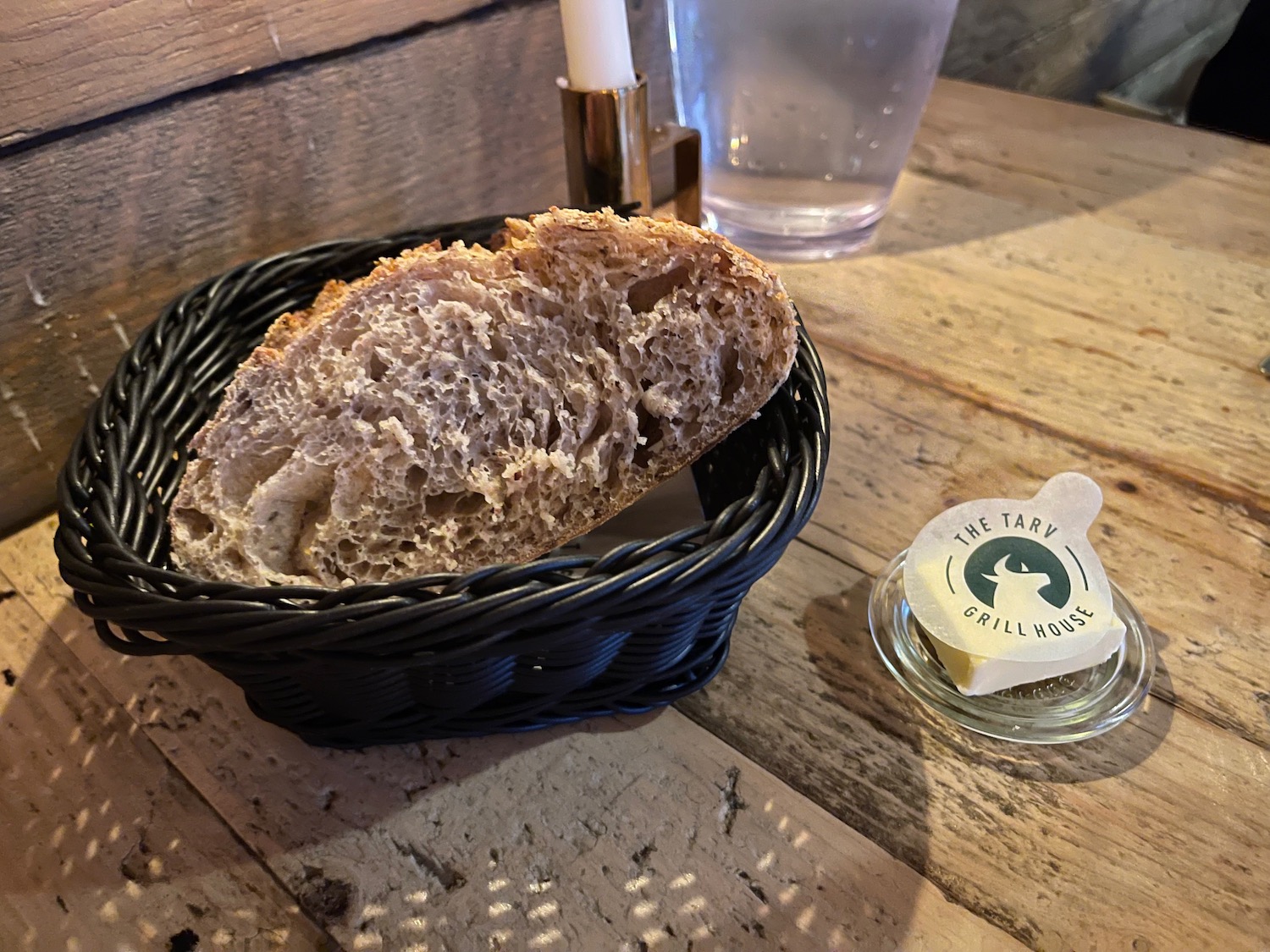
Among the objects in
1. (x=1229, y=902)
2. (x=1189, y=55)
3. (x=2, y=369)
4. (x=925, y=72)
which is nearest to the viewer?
(x=1229, y=902)

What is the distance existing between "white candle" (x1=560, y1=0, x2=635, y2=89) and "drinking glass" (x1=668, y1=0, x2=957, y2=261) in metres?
0.21

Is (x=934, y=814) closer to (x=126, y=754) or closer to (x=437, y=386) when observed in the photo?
(x=437, y=386)

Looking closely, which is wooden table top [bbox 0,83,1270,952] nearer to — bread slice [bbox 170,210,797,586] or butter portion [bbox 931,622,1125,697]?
butter portion [bbox 931,622,1125,697]

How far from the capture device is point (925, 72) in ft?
3.14

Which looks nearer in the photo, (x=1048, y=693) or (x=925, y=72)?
(x=1048, y=693)

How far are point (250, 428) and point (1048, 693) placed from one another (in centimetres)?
57

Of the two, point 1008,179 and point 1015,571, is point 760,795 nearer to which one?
point 1015,571

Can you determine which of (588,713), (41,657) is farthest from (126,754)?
(588,713)

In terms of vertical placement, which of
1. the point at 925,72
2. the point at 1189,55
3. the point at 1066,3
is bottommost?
the point at 1189,55

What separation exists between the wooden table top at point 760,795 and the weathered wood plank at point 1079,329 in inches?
0.6

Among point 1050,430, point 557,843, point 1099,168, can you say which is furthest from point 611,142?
point 1099,168

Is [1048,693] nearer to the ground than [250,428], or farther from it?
nearer to the ground

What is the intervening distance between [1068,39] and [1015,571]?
5.47 feet

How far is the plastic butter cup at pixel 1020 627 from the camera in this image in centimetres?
56
